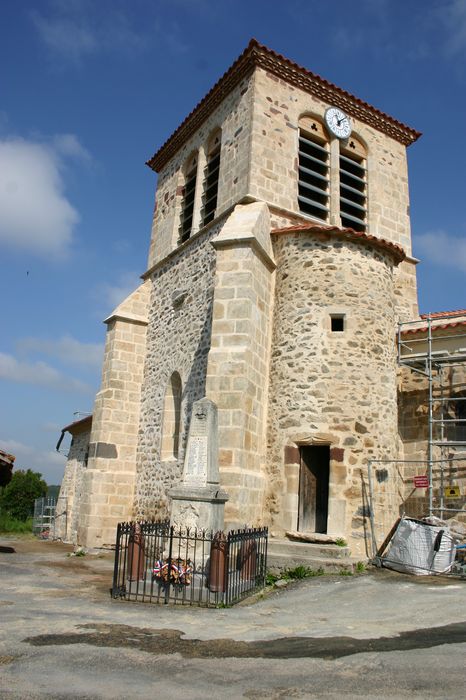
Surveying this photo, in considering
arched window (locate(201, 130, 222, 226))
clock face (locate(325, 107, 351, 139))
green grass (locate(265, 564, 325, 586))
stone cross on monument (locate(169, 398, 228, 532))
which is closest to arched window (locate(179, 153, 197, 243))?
arched window (locate(201, 130, 222, 226))

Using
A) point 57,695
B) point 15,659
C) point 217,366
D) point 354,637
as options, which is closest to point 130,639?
point 15,659

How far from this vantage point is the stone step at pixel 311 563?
31.0 ft

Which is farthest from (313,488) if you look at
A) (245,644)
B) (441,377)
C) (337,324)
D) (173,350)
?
(245,644)

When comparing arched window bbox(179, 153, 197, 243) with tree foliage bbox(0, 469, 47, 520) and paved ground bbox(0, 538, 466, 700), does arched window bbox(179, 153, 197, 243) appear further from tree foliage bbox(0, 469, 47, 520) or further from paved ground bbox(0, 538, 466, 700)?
tree foliage bbox(0, 469, 47, 520)

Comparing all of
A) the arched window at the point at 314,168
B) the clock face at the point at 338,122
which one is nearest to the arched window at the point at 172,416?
the arched window at the point at 314,168

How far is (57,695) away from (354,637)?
9.69 ft

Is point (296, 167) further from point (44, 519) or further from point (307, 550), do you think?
point (44, 519)

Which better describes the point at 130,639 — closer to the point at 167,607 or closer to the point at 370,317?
the point at 167,607

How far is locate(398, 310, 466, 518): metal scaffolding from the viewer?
11969 millimetres

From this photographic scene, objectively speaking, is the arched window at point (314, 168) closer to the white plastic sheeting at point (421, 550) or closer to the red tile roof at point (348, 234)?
the red tile roof at point (348, 234)

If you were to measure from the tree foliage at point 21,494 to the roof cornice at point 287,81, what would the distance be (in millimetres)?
38965

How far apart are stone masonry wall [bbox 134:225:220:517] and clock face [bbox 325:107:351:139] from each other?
4.48m

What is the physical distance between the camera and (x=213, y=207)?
15.2 m

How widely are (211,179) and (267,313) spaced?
5483mm
